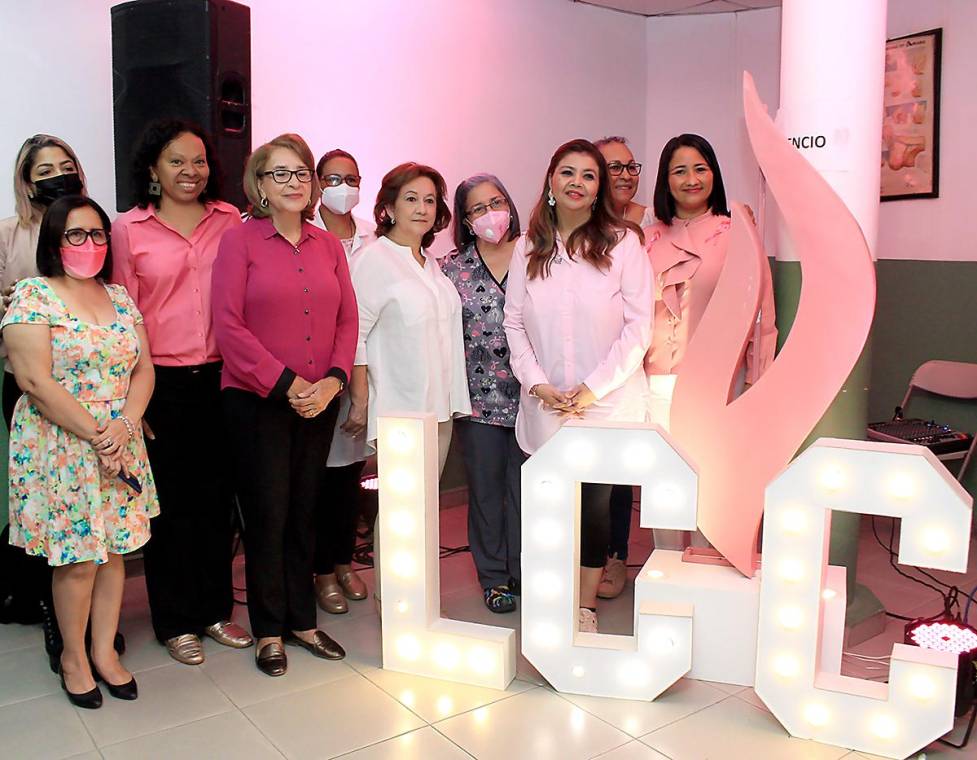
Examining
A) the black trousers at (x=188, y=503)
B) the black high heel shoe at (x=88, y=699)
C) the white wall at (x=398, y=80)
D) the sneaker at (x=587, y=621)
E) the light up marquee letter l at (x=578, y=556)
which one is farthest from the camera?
the white wall at (x=398, y=80)

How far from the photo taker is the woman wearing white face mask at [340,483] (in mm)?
3367

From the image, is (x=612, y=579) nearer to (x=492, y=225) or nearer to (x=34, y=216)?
(x=492, y=225)

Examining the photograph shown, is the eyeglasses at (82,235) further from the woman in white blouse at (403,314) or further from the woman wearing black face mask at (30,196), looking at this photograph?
the woman in white blouse at (403,314)

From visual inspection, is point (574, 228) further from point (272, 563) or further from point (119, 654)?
point (119, 654)

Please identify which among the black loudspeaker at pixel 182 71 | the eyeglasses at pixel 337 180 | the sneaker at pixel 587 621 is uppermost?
the black loudspeaker at pixel 182 71

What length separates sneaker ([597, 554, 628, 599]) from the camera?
3543 millimetres

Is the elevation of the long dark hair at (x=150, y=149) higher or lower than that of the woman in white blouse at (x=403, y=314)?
higher

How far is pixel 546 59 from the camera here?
523 centimetres

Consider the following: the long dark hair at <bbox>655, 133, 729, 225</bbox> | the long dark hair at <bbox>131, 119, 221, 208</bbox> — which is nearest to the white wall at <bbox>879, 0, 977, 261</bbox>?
the long dark hair at <bbox>655, 133, 729, 225</bbox>

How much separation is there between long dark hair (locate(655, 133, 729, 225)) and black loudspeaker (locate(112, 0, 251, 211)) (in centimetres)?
146

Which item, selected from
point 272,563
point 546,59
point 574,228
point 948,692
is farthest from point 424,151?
point 948,692

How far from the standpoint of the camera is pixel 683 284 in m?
3.27

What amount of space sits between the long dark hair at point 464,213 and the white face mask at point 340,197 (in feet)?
1.26

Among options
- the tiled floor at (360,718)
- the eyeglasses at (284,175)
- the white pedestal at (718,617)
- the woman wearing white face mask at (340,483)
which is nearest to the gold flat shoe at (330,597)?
the woman wearing white face mask at (340,483)
